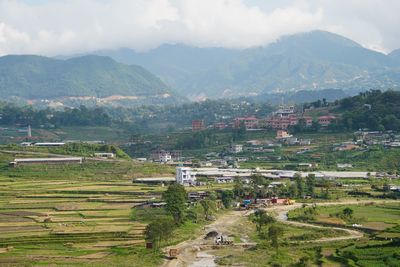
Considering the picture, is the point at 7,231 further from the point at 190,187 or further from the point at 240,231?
the point at 190,187

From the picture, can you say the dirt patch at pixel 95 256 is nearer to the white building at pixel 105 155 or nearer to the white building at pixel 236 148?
the white building at pixel 105 155

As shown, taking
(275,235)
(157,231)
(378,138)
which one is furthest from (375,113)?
(157,231)

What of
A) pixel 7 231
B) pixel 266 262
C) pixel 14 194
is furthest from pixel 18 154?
pixel 266 262

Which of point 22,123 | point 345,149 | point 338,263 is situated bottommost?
point 338,263

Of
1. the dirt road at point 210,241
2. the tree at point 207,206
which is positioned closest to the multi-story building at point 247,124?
the dirt road at point 210,241

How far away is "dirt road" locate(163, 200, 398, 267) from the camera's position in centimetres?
3359

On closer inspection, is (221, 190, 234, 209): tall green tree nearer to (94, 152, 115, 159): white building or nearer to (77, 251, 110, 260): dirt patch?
(77, 251, 110, 260): dirt patch

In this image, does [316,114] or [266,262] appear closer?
[266,262]

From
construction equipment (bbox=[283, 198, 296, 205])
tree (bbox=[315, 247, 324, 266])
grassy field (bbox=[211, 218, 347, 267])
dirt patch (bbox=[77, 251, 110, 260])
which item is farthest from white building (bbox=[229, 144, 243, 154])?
dirt patch (bbox=[77, 251, 110, 260])

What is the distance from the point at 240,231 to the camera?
41.5 meters

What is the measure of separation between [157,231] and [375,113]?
58.4 m

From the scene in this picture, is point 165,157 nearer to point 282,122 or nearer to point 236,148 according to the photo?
point 236,148

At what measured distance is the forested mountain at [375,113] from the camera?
8506 centimetres

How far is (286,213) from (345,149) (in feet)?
101
